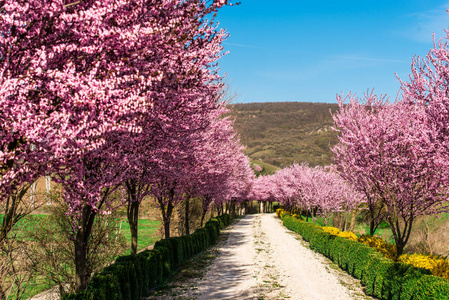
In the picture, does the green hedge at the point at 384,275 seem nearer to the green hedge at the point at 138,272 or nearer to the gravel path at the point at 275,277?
the gravel path at the point at 275,277

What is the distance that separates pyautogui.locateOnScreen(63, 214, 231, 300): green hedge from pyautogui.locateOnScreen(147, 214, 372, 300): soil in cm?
57

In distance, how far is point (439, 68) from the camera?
27.1ft

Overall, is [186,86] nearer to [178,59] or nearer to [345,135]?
[178,59]

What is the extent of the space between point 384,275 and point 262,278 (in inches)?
182

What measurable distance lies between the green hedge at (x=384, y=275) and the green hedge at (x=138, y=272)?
7.59 m

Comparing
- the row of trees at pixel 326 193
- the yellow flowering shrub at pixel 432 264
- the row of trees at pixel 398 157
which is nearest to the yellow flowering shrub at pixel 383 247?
the row of trees at pixel 398 157

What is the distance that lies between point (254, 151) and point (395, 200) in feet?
544

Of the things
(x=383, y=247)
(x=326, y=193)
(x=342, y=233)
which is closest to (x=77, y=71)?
(x=383, y=247)

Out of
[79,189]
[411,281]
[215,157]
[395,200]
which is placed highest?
[215,157]

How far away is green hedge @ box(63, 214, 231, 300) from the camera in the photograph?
816cm

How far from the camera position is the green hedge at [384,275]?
855 centimetres

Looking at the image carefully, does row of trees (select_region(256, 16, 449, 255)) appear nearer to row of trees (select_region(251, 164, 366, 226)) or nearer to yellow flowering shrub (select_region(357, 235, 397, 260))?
yellow flowering shrub (select_region(357, 235, 397, 260))

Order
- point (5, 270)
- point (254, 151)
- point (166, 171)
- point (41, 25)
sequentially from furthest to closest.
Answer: point (254, 151)
point (166, 171)
point (5, 270)
point (41, 25)

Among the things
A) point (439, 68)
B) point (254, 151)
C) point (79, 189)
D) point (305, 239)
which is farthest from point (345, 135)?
point (254, 151)
